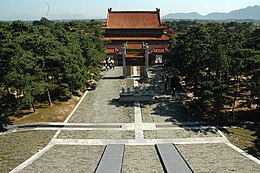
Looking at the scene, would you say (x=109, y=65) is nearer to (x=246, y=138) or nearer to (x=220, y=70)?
(x=220, y=70)

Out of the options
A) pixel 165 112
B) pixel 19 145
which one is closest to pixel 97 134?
pixel 19 145

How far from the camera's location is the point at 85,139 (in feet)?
64.5

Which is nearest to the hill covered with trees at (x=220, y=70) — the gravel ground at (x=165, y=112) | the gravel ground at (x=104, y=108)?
the gravel ground at (x=165, y=112)

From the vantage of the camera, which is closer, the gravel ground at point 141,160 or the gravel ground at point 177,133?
the gravel ground at point 141,160

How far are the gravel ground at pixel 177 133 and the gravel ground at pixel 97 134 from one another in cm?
136

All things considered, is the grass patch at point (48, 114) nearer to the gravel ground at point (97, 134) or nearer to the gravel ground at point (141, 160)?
the gravel ground at point (97, 134)

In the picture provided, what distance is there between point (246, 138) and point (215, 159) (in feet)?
17.0

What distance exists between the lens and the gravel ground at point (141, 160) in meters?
14.8

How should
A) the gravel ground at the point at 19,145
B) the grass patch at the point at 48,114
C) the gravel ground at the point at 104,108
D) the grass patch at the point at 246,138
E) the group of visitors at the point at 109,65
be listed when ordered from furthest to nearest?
the group of visitors at the point at 109,65
the gravel ground at the point at 104,108
the grass patch at the point at 48,114
the grass patch at the point at 246,138
the gravel ground at the point at 19,145

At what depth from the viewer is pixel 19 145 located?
728 inches

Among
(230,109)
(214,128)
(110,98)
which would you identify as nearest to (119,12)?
(110,98)

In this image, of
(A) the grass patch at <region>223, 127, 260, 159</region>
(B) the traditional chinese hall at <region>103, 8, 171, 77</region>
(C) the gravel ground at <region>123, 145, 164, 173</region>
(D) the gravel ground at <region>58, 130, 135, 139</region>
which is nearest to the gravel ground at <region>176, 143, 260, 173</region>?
(A) the grass patch at <region>223, 127, 260, 159</region>

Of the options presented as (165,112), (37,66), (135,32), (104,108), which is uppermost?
(135,32)

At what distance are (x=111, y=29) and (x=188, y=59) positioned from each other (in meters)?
25.9
